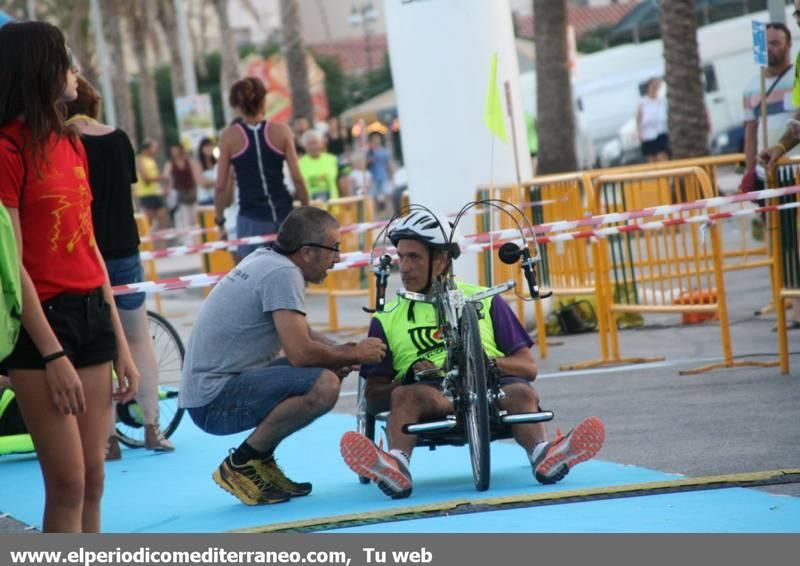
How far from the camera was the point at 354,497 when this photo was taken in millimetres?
7582

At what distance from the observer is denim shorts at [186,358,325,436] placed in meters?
7.55

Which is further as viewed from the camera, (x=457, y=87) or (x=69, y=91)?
(x=457, y=87)

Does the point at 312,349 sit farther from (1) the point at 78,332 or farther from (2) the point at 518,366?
(1) the point at 78,332

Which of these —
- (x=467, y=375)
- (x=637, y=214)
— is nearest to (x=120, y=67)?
(x=637, y=214)

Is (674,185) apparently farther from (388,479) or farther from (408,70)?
(388,479)

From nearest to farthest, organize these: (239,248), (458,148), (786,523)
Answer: (786,523)
(239,248)
(458,148)

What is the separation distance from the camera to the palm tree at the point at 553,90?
2523 centimetres

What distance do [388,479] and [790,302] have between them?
637 cm

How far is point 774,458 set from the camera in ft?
25.1

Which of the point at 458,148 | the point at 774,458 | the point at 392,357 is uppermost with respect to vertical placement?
the point at 458,148

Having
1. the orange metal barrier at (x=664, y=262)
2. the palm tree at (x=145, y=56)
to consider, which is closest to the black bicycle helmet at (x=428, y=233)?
the orange metal barrier at (x=664, y=262)

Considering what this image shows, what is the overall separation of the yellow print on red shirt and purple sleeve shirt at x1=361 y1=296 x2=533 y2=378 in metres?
2.51

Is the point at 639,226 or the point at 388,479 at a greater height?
the point at 639,226

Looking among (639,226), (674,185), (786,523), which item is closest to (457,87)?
(674,185)
